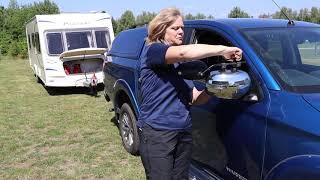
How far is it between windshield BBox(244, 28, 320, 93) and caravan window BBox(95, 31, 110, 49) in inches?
400

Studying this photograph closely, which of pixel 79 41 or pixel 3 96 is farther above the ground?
pixel 79 41

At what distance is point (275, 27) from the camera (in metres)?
4.38

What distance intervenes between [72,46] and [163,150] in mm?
10846

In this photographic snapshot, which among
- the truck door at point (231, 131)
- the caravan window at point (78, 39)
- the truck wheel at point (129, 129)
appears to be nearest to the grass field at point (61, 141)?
the truck wheel at point (129, 129)

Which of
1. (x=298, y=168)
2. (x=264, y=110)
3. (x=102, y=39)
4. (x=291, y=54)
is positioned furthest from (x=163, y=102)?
(x=102, y=39)

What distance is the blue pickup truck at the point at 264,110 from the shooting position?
3154mm

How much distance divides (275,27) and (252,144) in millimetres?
1286

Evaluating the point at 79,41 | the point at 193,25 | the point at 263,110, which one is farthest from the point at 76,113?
the point at 263,110

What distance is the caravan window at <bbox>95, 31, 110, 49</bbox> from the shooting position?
1415cm

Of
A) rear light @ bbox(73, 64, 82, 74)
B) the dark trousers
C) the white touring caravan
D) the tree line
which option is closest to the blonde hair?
the dark trousers

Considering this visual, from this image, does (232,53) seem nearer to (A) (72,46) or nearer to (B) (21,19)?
(A) (72,46)

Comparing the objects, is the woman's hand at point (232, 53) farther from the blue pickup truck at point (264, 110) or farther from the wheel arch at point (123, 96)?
the wheel arch at point (123, 96)

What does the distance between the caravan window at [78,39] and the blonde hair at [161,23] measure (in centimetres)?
1075

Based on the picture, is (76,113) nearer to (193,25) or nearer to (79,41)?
(79,41)
